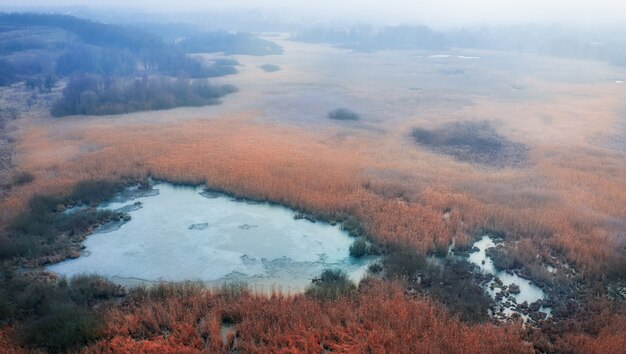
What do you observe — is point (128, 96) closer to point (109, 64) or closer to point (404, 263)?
point (109, 64)

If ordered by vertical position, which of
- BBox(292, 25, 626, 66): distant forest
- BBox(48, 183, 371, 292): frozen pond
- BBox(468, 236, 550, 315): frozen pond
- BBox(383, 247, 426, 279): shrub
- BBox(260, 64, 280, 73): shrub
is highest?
BBox(292, 25, 626, 66): distant forest

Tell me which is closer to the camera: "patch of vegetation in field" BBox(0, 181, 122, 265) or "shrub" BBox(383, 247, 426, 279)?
"shrub" BBox(383, 247, 426, 279)

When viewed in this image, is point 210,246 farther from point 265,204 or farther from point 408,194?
point 408,194

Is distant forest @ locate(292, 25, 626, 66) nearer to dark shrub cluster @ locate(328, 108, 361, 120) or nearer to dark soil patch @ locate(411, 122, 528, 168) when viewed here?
dark shrub cluster @ locate(328, 108, 361, 120)

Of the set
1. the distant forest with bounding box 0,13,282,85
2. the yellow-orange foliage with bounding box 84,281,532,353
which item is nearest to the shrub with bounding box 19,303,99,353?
the yellow-orange foliage with bounding box 84,281,532,353

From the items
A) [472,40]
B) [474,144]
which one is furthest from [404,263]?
[472,40]

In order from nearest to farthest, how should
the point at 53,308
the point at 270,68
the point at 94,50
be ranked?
the point at 53,308 → the point at 270,68 → the point at 94,50

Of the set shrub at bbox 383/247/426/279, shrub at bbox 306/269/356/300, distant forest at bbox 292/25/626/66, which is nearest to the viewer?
shrub at bbox 306/269/356/300

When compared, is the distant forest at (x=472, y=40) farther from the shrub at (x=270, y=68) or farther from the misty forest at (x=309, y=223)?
the misty forest at (x=309, y=223)
